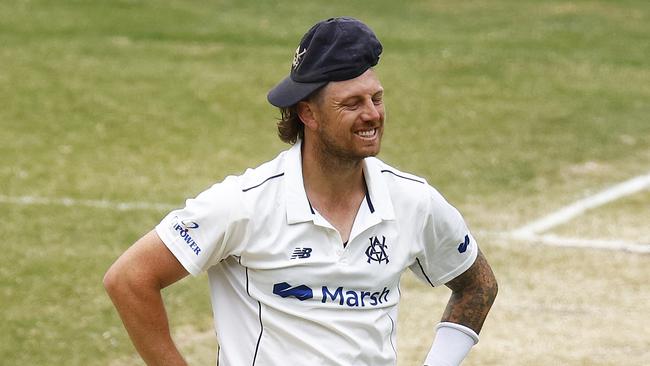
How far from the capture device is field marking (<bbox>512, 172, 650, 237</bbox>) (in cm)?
1251

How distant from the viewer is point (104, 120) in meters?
16.0

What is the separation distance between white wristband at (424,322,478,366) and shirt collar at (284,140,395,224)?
2.41 ft

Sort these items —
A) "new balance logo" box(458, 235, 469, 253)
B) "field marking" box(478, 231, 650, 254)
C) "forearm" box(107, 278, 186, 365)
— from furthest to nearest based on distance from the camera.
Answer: "field marking" box(478, 231, 650, 254), "new balance logo" box(458, 235, 469, 253), "forearm" box(107, 278, 186, 365)

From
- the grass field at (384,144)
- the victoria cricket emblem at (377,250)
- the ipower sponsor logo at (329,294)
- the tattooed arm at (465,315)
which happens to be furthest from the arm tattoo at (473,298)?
the grass field at (384,144)

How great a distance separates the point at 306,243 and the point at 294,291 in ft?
0.63

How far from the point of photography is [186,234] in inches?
208

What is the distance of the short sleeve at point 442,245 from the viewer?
5.64 metres

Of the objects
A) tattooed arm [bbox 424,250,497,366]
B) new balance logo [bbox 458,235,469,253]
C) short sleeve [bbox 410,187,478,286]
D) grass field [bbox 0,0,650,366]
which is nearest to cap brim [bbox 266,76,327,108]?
short sleeve [bbox 410,187,478,286]

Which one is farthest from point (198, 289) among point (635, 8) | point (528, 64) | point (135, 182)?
point (635, 8)

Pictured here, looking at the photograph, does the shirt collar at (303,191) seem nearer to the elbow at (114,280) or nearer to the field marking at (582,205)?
the elbow at (114,280)

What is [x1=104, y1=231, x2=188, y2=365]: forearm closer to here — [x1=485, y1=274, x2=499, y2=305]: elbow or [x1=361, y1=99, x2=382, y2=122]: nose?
[x1=361, y1=99, x2=382, y2=122]: nose

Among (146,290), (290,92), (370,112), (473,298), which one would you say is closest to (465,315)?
(473,298)

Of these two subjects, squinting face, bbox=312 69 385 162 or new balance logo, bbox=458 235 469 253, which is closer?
squinting face, bbox=312 69 385 162

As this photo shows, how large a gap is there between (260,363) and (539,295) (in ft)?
19.3
